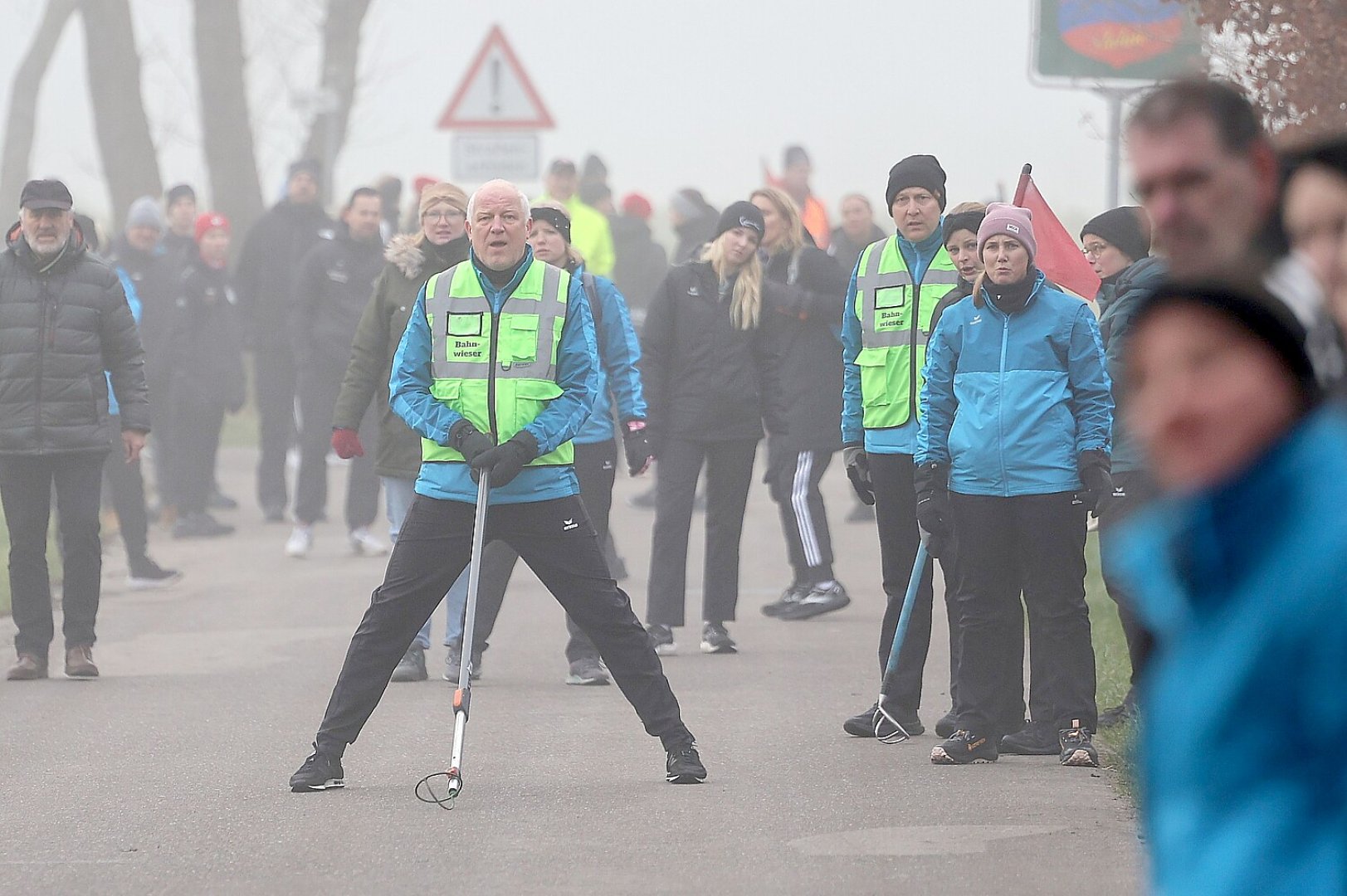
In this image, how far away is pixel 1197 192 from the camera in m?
2.47

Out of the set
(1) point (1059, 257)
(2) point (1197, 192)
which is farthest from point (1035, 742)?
(2) point (1197, 192)

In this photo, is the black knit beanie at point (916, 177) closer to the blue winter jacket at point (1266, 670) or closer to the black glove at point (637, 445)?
the black glove at point (637, 445)

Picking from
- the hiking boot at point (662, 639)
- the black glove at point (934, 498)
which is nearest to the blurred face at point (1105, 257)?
the black glove at point (934, 498)

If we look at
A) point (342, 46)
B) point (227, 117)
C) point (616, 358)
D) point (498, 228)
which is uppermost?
point (342, 46)

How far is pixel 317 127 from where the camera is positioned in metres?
33.0

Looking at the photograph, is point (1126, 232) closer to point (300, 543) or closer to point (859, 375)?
point (859, 375)

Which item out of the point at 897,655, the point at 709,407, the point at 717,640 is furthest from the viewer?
the point at 709,407

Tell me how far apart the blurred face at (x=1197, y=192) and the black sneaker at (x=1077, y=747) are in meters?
5.14

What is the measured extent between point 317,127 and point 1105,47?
20259 mm

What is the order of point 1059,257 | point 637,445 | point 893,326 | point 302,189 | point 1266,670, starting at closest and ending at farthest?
point 1266,670
point 893,326
point 1059,257
point 637,445
point 302,189

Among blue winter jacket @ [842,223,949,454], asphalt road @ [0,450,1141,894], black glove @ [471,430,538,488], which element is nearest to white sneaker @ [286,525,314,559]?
asphalt road @ [0,450,1141,894]

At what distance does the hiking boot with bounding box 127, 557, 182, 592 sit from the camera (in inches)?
517

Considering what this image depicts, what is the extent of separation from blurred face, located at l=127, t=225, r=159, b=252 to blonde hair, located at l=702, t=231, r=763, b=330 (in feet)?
19.8

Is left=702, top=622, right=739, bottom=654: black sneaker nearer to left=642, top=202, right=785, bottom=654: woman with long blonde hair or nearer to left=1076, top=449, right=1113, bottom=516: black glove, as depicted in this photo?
left=642, top=202, right=785, bottom=654: woman with long blonde hair
